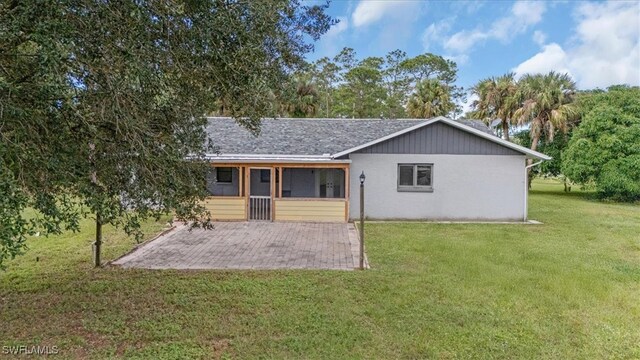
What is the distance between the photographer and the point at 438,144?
1402 cm

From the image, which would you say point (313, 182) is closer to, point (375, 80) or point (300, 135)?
point (300, 135)

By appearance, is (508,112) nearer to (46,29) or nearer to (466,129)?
(466,129)

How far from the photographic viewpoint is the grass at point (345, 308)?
176 inches

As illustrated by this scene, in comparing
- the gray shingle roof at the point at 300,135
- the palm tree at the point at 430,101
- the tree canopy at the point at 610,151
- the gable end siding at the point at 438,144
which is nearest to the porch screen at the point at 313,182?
the gray shingle roof at the point at 300,135

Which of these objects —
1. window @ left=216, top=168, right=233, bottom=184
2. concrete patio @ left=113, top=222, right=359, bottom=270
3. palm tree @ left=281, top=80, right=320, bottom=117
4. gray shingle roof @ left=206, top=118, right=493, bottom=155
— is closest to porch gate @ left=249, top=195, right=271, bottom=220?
concrete patio @ left=113, top=222, right=359, bottom=270

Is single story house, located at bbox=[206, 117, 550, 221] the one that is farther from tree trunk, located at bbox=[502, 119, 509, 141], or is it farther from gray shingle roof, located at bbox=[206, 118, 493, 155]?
tree trunk, located at bbox=[502, 119, 509, 141]

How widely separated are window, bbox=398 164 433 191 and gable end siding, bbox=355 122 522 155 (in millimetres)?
565

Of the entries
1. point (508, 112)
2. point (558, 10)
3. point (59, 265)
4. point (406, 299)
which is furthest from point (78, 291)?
point (508, 112)

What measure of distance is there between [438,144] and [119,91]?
39.4ft

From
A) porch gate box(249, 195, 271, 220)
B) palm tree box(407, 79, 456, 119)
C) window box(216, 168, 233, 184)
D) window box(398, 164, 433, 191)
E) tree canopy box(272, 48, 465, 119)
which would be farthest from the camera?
tree canopy box(272, 48, 465, 119)

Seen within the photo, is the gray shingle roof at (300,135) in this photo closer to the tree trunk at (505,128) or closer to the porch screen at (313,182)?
the porch screen at (313,182)

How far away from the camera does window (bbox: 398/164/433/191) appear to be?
558 inches

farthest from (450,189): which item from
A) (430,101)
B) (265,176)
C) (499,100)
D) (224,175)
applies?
(499,100)

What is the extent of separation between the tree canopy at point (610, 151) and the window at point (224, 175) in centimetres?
1906
